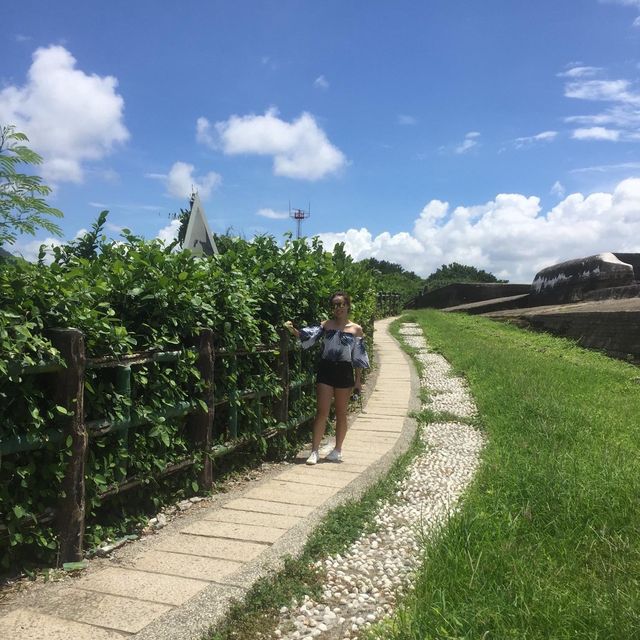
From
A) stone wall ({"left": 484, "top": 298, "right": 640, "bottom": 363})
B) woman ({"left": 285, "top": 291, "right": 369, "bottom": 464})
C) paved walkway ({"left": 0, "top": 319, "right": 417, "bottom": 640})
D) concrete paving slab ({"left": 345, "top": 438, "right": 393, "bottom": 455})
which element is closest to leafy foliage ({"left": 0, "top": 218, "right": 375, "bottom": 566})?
paved walkway ({"left": 0, "top": 319, "right": 417, "bottom": 640})

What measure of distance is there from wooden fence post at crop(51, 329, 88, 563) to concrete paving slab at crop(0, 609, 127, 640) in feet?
1.59

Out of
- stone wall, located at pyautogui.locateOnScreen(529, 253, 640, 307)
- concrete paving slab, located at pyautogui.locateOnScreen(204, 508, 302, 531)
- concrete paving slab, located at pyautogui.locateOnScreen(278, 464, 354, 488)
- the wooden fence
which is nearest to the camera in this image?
the wooden fence

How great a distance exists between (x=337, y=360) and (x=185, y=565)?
2691 mm

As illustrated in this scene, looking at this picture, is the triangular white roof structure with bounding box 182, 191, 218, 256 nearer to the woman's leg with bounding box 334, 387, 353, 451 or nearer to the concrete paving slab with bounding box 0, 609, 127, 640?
the woman's leg with bounding box 334, 387, 353, 451

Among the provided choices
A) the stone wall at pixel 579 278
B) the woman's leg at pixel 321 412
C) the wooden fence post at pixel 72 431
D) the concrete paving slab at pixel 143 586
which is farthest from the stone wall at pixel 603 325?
the wooden fence post at pixel 72 431

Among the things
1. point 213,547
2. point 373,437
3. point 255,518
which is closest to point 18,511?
point 213,547

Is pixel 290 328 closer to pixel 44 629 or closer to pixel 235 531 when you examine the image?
pixel 235 531

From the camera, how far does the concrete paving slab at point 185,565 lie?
3.10 meters

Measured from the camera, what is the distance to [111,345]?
3.33 metres

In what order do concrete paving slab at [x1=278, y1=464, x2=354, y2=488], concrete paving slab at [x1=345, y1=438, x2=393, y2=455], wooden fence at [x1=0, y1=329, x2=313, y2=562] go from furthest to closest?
concrete paving slab at [x1=345, y1=438, x2=393, y2=455], concrete paving slab at [x1=278, y1=464, x2=354, y2=488], wooden fence at [x1=0, y1=329, x2=313, y2=562]

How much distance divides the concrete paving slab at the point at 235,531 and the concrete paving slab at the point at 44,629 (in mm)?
1118

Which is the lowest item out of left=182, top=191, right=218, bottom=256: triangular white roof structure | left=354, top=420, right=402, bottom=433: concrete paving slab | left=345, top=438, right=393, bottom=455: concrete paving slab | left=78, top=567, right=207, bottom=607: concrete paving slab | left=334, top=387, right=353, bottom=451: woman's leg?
left=345, top=438, right=393, bottom=455: concrete paving slab

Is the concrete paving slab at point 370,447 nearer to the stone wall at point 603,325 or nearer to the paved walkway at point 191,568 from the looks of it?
the paved walkway at point 191,568

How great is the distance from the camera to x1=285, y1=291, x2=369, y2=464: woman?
5578 mm
